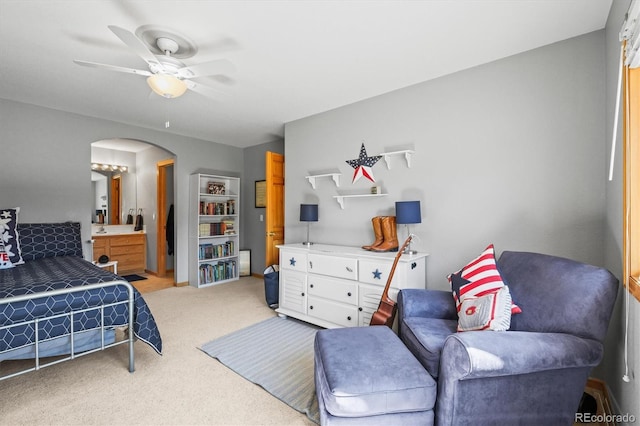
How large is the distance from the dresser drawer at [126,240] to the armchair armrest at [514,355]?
5.94 meters

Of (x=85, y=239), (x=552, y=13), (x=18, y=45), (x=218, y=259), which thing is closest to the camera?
(x=552, y=13)

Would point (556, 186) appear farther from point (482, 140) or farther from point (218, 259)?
point (218, 259)

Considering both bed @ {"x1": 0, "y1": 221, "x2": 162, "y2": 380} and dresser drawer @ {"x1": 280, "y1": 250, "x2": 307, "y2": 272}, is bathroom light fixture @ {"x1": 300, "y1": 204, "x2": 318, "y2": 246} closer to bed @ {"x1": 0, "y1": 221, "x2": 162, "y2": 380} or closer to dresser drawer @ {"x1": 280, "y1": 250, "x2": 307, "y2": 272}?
dresser drawer @ {"x1": 280, "y1": 250, "x2": 307, "y2": 272}

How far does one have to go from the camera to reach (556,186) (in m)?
2.18

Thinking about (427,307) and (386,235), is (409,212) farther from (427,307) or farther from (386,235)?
(427,307)

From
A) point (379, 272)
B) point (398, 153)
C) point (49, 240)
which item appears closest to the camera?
point (379, 272)

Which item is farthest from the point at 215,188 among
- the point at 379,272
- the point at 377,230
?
Answer: the point at 379,272

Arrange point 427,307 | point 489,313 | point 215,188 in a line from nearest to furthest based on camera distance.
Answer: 1. point 489,313
2. point 427,307
3. point 215,188

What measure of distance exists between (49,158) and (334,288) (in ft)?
12.4

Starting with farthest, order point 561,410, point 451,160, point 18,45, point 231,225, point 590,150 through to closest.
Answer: point 231,225 → point 451,160 → point 18,45 → point 590,150 → point 561,410

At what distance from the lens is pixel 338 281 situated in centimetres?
289

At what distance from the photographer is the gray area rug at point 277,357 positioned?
196 cm

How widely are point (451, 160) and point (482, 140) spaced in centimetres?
29

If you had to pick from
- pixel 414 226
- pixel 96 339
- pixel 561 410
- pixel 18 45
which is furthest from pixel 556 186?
pixel 18 45
